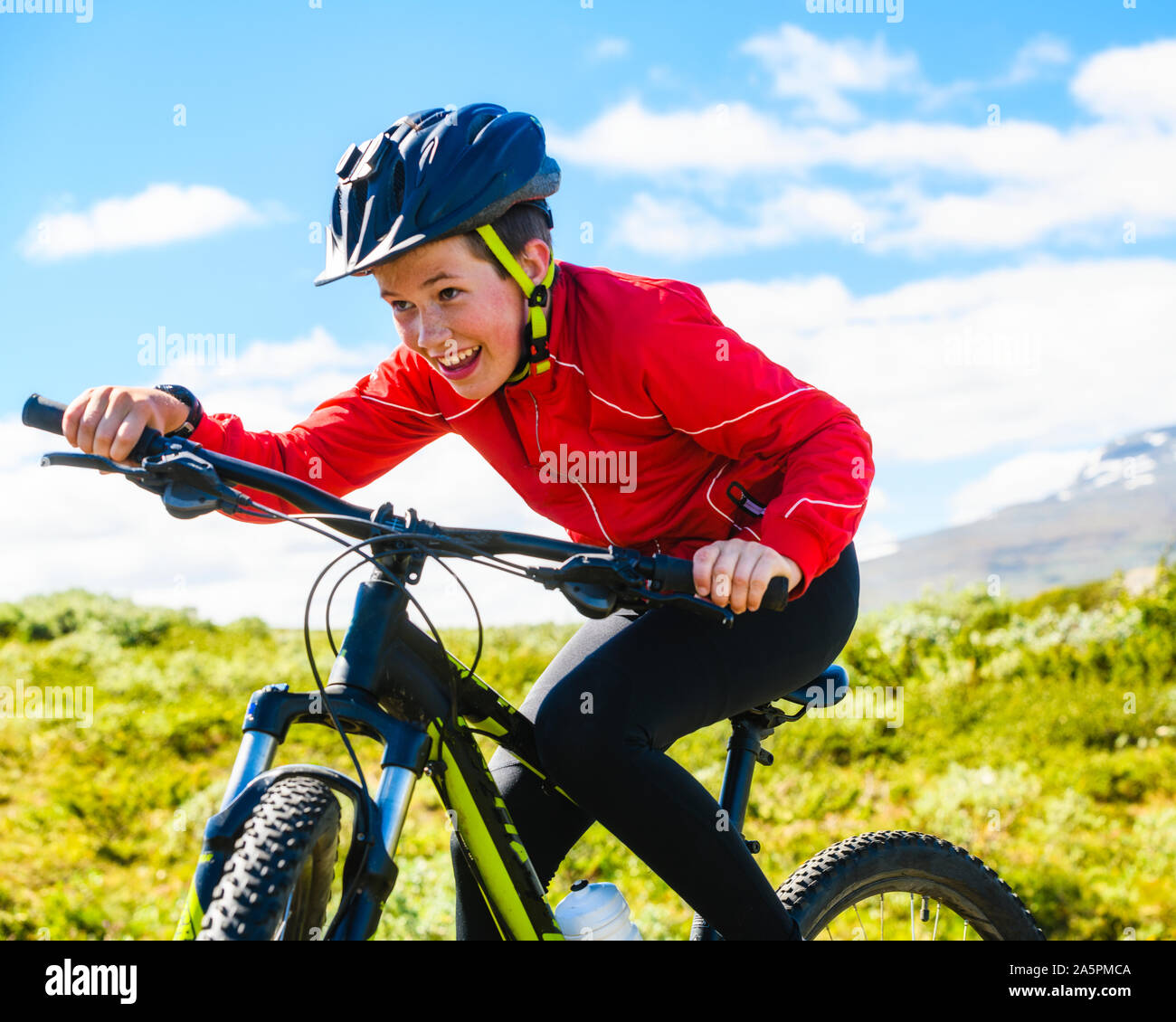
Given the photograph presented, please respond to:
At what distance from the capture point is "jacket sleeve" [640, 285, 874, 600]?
244 cm

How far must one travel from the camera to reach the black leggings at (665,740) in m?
2.25

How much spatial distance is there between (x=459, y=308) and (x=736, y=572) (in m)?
0.94

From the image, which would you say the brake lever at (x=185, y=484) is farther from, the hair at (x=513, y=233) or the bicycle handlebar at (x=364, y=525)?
the hair at (x=513, y=233)

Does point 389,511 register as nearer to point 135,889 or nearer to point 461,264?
point 461,264

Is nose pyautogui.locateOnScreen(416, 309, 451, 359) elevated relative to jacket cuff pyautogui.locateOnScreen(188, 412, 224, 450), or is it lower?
elevated

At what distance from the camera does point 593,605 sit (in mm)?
1900

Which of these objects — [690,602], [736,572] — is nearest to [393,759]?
[690,602]

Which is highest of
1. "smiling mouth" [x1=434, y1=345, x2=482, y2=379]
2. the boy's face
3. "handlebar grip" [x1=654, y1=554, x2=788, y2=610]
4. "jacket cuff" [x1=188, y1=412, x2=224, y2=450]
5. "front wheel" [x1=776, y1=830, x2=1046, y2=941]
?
the boy's face

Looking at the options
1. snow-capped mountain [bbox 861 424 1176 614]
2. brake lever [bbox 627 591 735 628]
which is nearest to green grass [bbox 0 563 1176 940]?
brake lever [bbox 627 591 735 628]

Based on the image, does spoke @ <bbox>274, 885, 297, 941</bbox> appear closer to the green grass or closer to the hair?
the hair

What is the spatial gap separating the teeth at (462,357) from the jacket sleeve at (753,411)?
419 mm

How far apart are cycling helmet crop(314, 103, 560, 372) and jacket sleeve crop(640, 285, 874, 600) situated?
0.34m

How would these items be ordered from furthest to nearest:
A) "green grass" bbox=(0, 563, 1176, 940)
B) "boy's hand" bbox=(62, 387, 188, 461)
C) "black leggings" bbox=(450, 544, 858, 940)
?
"green grass" bbox=(0, 563, 1176, 940) → "black leggings" bbox=(450, 544, 858, 940) → "boy's hand" bbox=(62, 387, 188, 461)
